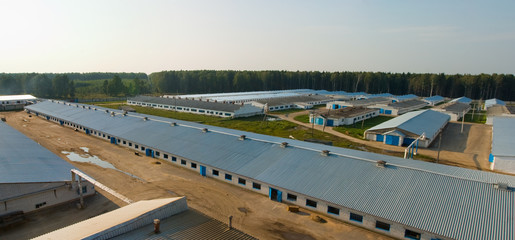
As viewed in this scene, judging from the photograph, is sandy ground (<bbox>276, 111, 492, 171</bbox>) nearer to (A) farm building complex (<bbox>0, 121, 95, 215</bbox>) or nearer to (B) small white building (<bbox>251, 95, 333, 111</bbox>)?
(B) small white building (<bbox>251, 95, 333, 111</bbox>)

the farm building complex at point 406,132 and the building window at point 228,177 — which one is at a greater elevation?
the farm building complex at point 406,132

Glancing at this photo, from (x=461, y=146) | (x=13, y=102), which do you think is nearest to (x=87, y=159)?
(x=461, y=146)

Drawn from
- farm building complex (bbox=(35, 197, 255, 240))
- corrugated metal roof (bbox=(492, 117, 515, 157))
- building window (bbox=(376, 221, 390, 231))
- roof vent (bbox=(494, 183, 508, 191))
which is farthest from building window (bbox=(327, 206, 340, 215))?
corrugated metal roof (bbox=(492, 117, 515, 157))

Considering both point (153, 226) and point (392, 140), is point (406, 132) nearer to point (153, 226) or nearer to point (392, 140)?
point (392, 140)

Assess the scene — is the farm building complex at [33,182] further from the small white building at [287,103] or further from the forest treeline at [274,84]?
the forest treeline at [274,84]

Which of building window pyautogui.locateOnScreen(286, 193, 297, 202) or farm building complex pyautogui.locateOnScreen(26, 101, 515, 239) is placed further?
building window pyautogui.locateOnScreen(286, 193, 297, 202)

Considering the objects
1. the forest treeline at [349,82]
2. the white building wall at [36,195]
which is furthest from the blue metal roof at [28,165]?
the forest treeline at [349,82]

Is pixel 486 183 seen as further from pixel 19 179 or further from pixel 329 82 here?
pixel 329 82
